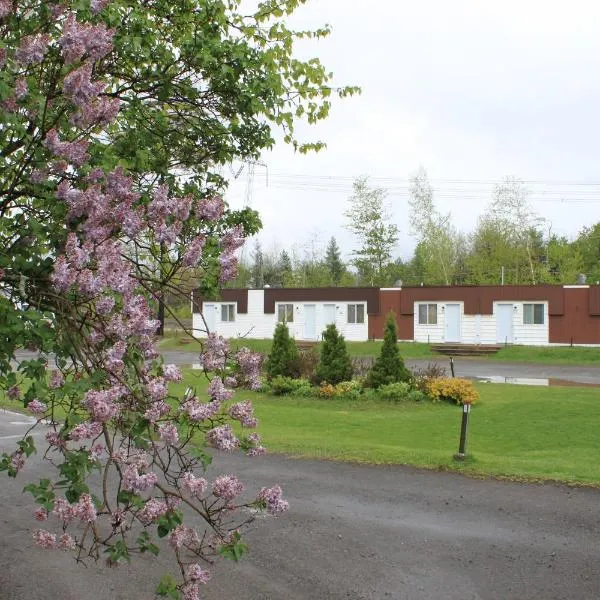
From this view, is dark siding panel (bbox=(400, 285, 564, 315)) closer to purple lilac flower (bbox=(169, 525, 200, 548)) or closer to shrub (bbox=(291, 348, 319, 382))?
shrub (bbox=(291, 348, 319, 382))

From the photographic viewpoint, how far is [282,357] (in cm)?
2017

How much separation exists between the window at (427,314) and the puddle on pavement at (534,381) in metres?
16.3

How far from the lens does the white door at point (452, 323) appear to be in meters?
39.9

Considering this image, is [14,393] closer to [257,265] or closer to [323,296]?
[323,296]

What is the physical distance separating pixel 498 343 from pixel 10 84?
125 feet

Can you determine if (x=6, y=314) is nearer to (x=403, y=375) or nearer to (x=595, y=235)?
(x=403, y=375)

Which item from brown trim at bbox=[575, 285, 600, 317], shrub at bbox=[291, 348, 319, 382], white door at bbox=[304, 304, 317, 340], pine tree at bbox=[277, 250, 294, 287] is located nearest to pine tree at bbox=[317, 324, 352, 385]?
shrub at bbox=[291, 348, 319, 382]

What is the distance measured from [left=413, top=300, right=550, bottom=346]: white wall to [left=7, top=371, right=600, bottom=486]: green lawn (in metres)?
19.7

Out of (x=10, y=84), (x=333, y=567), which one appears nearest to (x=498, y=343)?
(x=333, y=567)

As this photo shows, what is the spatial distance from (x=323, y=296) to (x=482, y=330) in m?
10.6

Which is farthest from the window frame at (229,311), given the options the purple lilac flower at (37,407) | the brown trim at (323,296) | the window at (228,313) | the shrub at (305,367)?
the purple lilac flower at (37,407)

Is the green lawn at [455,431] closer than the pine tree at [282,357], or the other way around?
the green lawn at [455,431]

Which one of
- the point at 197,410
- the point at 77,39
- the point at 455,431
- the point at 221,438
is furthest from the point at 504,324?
the point at 77,39

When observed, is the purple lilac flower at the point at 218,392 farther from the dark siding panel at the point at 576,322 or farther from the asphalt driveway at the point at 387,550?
the dark siding panel at the point at 576,322
